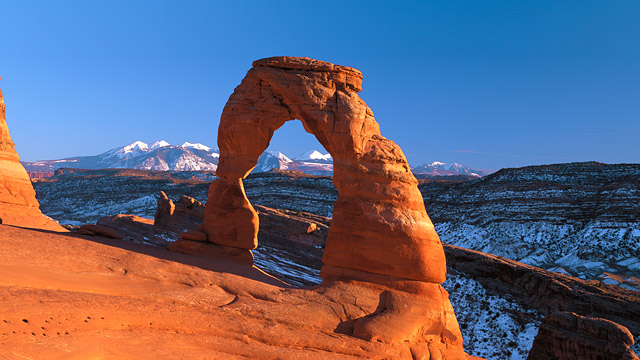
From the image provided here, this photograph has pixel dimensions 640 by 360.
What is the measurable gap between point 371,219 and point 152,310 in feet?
21.0

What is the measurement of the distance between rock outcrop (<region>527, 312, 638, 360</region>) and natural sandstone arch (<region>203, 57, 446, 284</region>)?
6686mm

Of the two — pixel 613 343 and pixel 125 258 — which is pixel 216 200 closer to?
pixel 125 258

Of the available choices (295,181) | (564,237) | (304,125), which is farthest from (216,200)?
(295,181)

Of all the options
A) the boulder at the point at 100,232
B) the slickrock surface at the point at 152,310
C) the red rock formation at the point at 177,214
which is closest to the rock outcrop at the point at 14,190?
the boulder at the point at 100,232

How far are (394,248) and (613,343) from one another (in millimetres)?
8934

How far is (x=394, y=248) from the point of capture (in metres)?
11.9

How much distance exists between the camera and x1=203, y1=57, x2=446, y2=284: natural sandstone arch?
11906 millimetres

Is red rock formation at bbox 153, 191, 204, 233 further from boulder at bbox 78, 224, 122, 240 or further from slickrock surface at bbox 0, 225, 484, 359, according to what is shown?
slickrock surface at bbox 0, 225, 484, 359

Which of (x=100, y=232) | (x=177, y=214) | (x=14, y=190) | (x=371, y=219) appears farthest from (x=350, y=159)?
(x=177, y=214)

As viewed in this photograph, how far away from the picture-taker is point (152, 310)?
7.87 metres

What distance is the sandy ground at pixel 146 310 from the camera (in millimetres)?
6383

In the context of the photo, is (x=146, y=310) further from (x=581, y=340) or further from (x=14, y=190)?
(x=581, y=340)

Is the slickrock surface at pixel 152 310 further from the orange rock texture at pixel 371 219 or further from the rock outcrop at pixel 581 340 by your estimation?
the rock outcrop at pixel 581 340

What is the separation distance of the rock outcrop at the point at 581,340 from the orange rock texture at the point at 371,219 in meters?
6.04
